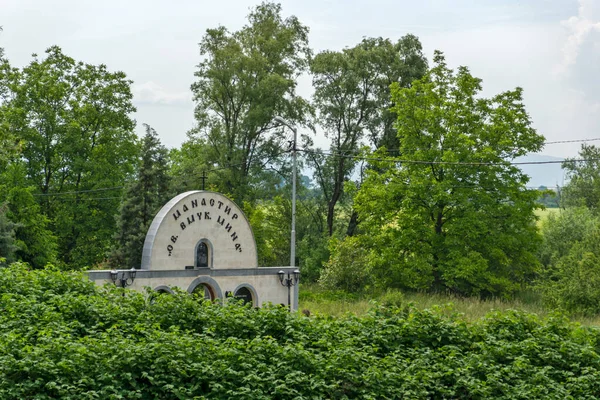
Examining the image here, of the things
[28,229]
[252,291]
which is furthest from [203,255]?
[28,229]

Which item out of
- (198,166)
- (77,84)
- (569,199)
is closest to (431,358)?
(198,166)

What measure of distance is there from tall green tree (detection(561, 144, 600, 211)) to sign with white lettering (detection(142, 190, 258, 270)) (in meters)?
48.3

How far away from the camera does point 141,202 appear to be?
41812 millimetres

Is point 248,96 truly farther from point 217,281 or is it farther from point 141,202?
point 217,281

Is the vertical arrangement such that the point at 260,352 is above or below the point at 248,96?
below

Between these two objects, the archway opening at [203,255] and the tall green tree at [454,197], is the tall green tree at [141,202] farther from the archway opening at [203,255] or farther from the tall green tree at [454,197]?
the archway opening at [203,255]

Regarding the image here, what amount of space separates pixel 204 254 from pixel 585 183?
5518cm

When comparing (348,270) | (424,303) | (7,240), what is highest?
(7,240)

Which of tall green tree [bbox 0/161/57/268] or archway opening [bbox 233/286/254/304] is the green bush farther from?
tall green tree [bbox 0/161/57/268]

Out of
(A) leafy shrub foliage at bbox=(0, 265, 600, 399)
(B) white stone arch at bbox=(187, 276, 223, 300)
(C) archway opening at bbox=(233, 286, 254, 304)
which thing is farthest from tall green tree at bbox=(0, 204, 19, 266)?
(A) leafy shrub foliage at bbox=(0, 265, 600, 399)

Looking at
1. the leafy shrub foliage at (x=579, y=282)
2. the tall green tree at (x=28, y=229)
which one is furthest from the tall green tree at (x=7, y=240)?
the leafy shrub foliage at (x=579, y=282)

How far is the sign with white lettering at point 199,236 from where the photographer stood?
24562mm

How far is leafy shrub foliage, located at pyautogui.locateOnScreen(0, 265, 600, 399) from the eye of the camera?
9.91 m

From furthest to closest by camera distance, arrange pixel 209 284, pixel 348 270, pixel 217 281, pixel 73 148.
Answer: pixel 73 148 → pixel 348 270 → pixel 217 281 → pixel 209 284
